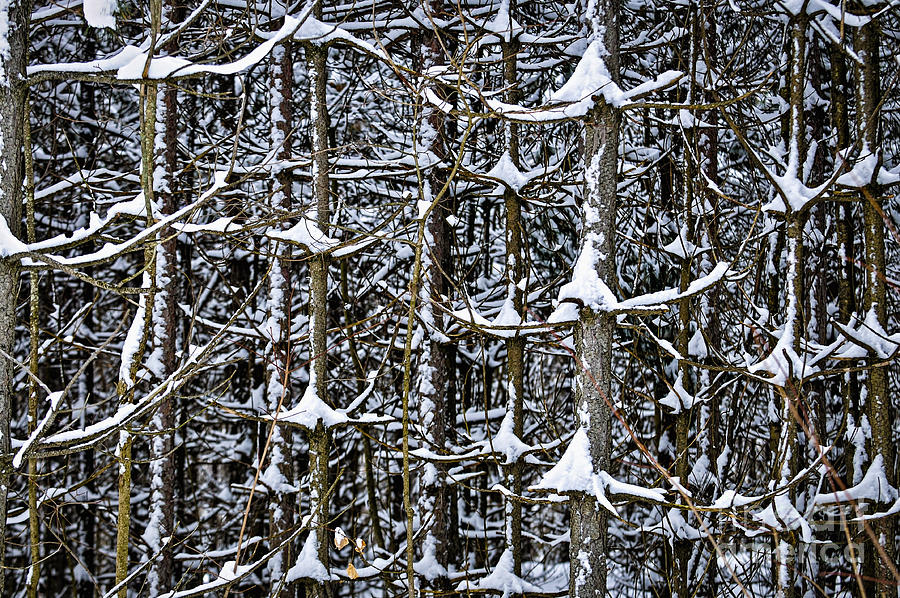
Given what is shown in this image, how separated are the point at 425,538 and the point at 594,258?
339 centimetres

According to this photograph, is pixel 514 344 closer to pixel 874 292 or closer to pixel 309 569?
pixel 309 569

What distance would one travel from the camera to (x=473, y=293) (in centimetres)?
841

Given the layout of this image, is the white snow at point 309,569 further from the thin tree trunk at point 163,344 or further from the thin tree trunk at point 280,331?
the thin tree trunk at point 163,344

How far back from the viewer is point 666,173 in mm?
8438

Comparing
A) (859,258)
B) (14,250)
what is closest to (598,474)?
(14,250)

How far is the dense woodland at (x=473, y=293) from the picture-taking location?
3740mm

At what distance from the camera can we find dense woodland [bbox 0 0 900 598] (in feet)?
12.3

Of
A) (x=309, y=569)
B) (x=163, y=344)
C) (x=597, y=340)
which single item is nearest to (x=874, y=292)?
(x=597, y=340)

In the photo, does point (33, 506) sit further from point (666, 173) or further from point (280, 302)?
point (666, 173)

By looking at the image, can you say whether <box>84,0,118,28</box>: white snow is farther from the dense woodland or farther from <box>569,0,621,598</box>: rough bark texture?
<box>569,0,621,598</box>: rough bark texture

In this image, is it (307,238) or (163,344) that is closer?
(307,238)

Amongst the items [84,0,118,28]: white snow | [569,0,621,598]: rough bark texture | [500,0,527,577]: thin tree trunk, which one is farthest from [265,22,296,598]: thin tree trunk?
[84,0,118,28]: white snow

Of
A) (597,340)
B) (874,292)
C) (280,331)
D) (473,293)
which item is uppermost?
(473,293)

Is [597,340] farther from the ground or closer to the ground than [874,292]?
closer to the ground
